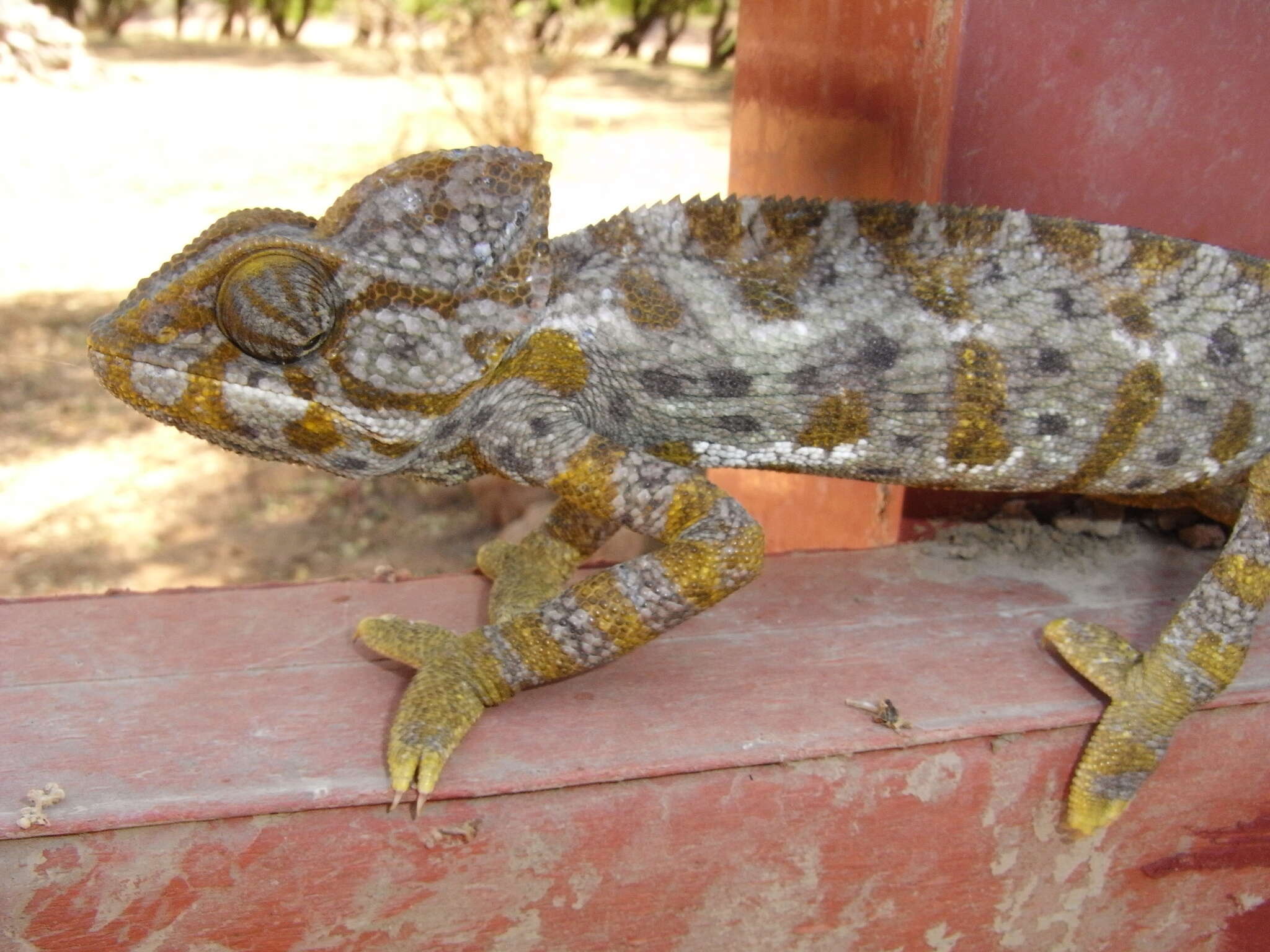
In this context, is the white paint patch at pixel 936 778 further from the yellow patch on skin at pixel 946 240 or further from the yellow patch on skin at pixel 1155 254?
the yellow patch on skin at pixel 1155 254

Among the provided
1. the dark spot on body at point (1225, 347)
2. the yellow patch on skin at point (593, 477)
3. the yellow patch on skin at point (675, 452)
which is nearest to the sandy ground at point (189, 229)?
the yellow patch on skin at point (675, 452)

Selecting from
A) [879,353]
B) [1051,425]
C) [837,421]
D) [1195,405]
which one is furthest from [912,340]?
[1195,405]

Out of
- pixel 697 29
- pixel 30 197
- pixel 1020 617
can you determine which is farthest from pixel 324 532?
pixel 697 29

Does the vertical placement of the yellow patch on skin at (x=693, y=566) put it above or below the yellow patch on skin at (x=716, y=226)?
below

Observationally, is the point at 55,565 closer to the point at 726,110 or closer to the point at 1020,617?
the point at 1020,617

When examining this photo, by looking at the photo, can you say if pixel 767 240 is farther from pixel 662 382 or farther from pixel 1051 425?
pixel 1051 425

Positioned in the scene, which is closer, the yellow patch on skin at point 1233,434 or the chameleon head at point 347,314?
the chameleon head at point 347,314

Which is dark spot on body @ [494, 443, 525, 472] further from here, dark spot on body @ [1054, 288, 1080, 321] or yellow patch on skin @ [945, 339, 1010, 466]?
dark spot on body @ [1054, 288, 1080, 321]
